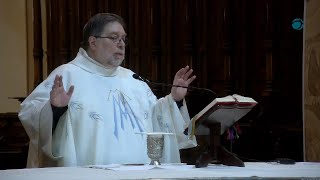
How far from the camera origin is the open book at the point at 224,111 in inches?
129

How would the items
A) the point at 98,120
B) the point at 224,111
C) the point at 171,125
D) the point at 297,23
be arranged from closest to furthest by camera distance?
the point at 224,111 → the point at 98,120 → the point at 171,125 → the point at 297,23

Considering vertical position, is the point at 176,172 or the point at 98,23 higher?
the point at 98,23

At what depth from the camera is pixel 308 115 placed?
13.2ft

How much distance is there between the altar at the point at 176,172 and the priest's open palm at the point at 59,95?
0.69 meters

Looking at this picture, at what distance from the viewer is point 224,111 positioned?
3.35 metres

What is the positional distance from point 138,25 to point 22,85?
200 centimetres

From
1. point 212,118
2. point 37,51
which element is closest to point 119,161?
point 212,118

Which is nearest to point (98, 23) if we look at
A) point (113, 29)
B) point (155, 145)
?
point (113, 29)

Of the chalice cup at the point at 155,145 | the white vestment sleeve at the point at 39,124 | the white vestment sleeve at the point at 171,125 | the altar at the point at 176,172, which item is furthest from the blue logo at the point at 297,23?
the chalice cup at the point at 155,145

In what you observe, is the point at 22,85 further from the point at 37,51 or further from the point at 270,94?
the point at 270,94

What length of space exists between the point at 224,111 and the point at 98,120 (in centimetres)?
144

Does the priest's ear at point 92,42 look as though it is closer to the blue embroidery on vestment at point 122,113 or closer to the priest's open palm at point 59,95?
the blue embroidery on vestment at point 122,113

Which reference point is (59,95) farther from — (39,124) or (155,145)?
(155,145)

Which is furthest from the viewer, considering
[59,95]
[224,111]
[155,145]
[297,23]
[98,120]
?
[297,23]
